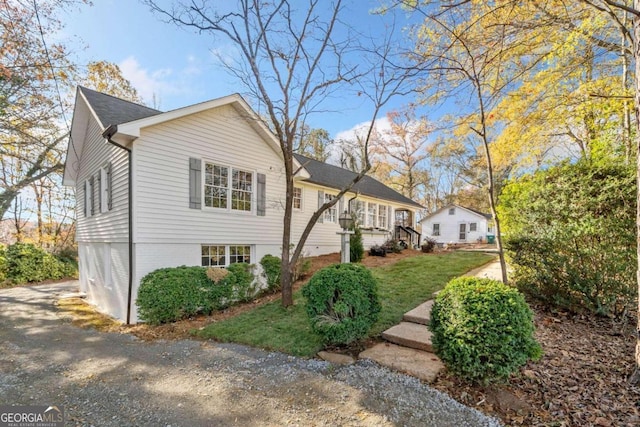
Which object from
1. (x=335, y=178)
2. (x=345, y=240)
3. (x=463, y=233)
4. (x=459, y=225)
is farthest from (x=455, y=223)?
(x=345, y=240)

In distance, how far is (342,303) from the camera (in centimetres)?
423

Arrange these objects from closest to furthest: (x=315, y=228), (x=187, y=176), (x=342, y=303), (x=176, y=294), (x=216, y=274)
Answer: (x=342, y=303)
(x=176, y=294)
(x=216, y=274)
(x=187, y=176)
(x=315, y=228)

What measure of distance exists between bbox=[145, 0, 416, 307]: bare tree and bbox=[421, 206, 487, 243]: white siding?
20787mm

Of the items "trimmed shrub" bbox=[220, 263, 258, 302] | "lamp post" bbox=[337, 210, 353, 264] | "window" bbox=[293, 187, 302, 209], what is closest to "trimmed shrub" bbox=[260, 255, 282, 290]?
"trimmed shrub" bbox=[220, 263, 258, 302]

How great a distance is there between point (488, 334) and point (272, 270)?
256 inches

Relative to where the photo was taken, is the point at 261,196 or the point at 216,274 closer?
the point at 216,274

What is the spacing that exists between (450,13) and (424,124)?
2835 millimetres

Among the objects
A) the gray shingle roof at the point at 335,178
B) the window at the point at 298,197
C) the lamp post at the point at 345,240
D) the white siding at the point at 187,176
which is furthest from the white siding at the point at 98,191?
the gray shingle roof at the point at 335,178

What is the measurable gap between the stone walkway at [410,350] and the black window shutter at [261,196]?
5.77 meters

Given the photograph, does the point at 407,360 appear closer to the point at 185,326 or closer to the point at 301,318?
the point at 301,318

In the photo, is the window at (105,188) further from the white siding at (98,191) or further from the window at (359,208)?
the window at (359,208)

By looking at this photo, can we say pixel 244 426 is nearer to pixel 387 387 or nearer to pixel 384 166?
pixel 387 387

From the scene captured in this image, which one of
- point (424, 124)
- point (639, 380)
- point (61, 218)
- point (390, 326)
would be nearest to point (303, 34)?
point (424, 124)

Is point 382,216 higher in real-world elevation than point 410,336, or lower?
higher
